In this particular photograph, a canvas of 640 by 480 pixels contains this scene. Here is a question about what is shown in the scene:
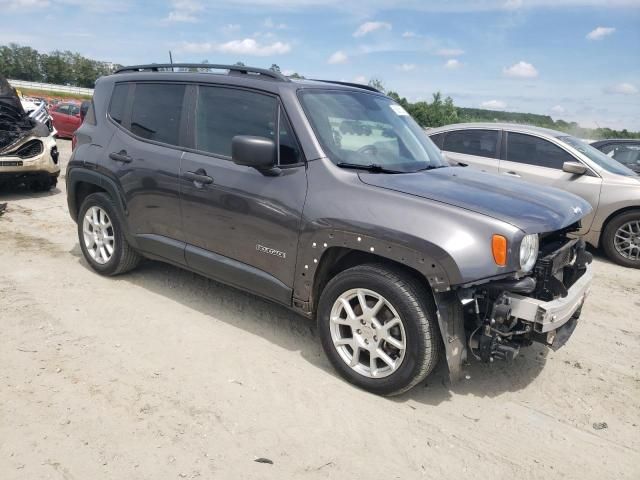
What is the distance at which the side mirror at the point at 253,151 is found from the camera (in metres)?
3.47

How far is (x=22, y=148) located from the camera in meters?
8.64

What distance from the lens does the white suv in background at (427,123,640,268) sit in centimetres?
685

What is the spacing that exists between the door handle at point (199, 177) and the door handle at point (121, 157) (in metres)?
0.84

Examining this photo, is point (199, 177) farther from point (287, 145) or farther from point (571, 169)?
point (571, 169)

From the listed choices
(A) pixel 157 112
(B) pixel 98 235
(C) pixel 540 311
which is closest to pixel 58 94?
(B) pixel 98 235

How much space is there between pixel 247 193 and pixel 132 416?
164cm

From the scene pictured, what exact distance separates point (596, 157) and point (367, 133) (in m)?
4.85

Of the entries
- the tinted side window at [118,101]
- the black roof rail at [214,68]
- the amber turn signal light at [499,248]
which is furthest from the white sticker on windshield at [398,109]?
the tinted side window at [118,101]

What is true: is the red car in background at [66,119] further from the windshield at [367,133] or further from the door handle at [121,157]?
the windshield at [367,133]

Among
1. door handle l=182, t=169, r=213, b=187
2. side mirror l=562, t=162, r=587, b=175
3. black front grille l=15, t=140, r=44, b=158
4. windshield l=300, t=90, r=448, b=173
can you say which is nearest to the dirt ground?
door handle l=182, t=169, r=213, b=187

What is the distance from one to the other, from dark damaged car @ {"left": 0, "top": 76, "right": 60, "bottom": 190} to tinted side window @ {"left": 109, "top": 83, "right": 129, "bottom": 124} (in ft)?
14.6

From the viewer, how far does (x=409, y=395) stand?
136 inches

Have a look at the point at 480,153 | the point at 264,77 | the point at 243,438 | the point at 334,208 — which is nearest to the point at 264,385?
the point at 243,438

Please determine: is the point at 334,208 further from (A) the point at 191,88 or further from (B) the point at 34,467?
(B) the point at 34,467
